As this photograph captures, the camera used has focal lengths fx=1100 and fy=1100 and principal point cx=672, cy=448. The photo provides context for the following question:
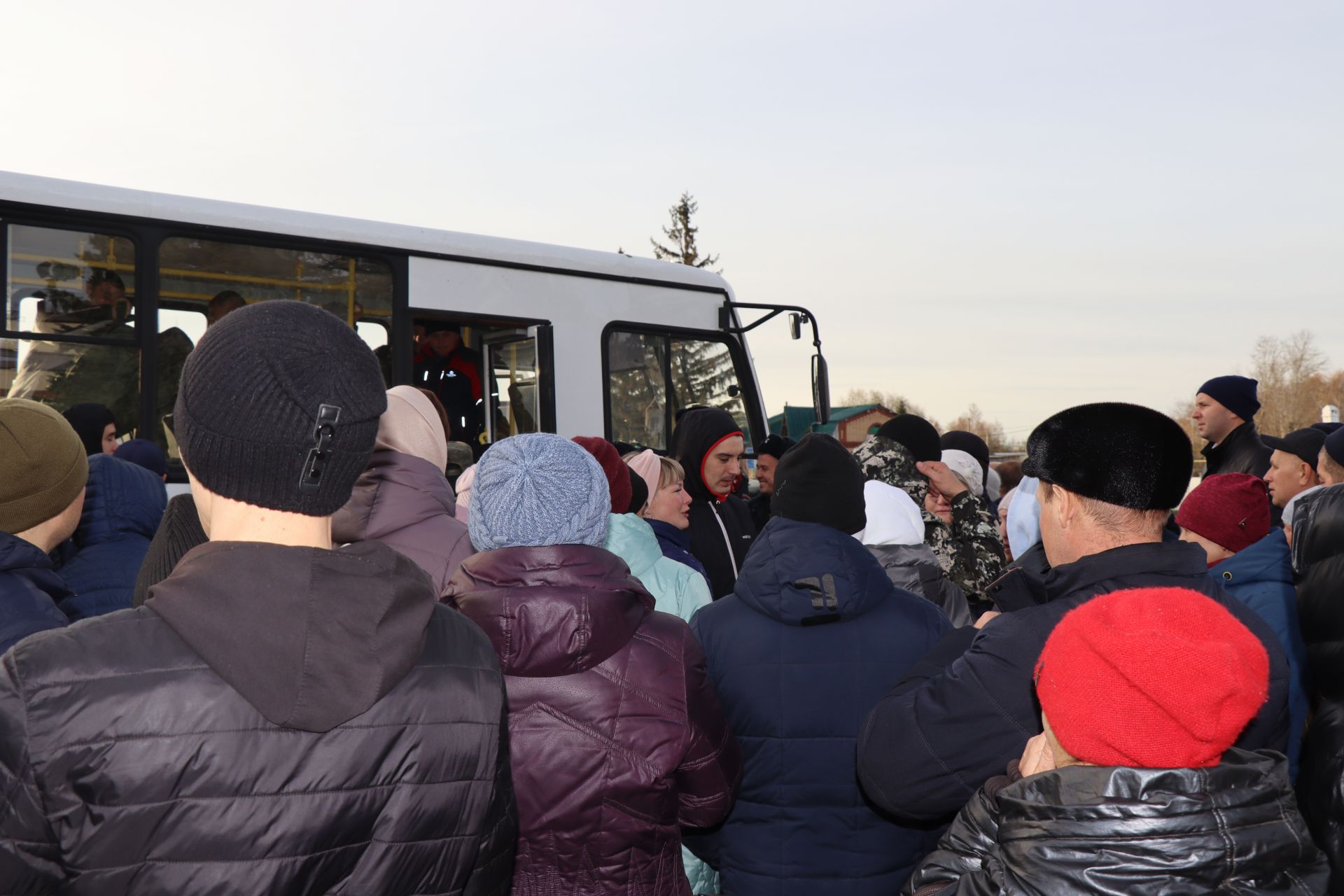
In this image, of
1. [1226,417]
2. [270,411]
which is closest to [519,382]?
[1226,417]

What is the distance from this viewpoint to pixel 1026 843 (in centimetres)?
161

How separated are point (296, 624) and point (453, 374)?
6752mm

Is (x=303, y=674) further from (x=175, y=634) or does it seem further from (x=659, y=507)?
(x=659, y=507)

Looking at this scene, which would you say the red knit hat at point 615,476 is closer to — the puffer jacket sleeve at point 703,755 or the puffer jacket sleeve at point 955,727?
the puffer jacket sleeve at point 703,755

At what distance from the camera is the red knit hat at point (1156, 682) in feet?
5.12

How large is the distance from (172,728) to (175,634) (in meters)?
0.12

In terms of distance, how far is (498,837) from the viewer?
5.55 ft

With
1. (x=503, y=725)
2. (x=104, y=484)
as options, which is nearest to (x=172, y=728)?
(x=503, y=725)

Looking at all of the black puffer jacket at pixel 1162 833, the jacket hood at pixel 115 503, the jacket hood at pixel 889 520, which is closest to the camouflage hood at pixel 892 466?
the jacket hood at pixel 889 520

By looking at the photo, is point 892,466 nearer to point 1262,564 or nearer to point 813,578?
point 1262,564

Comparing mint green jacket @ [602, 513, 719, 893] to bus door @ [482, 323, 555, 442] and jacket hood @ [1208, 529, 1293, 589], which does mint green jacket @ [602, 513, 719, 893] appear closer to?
jacket hood @ [1208, 529, 1293, 589]

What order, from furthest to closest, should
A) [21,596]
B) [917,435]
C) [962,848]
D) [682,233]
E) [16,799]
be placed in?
[682,233] < [917,435] < [21,596] < [962,848] < [16,799]

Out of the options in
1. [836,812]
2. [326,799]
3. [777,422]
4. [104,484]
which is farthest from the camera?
[777,422]

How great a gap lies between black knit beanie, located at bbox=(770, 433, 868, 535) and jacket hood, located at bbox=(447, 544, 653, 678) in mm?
750
